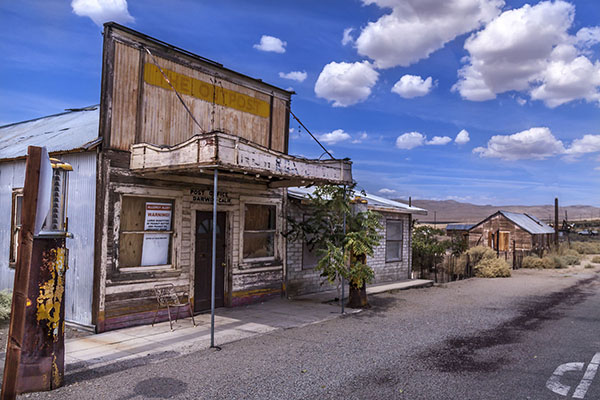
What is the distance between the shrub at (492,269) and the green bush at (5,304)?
16.9 metres

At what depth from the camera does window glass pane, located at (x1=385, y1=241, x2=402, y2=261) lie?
1622 cm

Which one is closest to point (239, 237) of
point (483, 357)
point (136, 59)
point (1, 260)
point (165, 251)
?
point (165, 251)

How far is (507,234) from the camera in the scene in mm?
31609

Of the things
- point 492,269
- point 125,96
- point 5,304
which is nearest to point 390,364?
point 125,96

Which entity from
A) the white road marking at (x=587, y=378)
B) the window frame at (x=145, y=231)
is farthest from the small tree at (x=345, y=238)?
the white road marking at (x=587, y=378)

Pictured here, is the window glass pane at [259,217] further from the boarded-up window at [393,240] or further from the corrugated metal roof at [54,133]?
the boarded-up window at [393,240]

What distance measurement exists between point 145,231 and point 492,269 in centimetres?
1537

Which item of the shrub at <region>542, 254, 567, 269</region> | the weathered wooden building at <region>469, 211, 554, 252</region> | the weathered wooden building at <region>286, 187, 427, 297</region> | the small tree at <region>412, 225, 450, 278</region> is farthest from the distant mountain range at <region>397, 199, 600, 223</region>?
the weathered wooden building at <region>286, 187, 427, 297</region>

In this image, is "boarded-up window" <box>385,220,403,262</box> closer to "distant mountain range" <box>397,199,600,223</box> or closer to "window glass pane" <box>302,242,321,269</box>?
"window glass pane" <box>302,242,321,269</box>

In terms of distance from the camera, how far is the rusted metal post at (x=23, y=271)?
4.73m

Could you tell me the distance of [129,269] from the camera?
8.39 metres

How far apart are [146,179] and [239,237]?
2.62 metres

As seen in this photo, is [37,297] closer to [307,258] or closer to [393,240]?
[307,258]

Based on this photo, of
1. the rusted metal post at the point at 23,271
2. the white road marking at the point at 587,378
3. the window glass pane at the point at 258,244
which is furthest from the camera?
the window glass pane at the point at 258,244
